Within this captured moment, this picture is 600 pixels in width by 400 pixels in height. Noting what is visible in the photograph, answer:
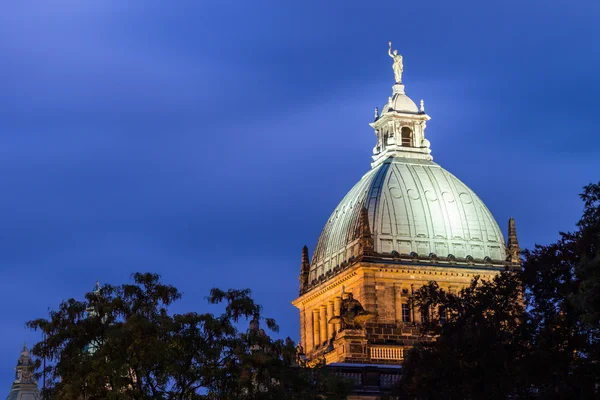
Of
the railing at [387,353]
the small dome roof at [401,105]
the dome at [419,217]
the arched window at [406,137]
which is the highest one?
the small dome roof at [401,105]

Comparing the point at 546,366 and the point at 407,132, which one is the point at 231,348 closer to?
the point at 546,366

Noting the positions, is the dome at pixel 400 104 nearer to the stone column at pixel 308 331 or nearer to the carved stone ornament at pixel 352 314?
the stone column at pixel 308 331

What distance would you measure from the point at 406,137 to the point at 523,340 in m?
72.2

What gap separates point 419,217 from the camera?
164625 millimetres

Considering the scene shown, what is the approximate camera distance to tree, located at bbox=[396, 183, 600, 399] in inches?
3893

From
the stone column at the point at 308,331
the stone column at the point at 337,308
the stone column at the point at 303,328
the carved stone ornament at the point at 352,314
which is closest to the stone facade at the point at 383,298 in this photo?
the stone column at the point at 337,308

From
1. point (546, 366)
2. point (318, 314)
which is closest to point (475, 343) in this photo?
point (546, 366)

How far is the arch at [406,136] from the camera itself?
173625mm

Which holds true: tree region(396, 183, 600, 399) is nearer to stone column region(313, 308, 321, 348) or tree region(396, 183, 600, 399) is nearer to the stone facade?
the stone facade

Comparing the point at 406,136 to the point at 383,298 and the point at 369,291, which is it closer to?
the point at 369,291

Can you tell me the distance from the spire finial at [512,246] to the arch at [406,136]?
11455 millimetres

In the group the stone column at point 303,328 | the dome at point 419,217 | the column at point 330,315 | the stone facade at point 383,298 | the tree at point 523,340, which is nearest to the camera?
the tree at point 523,340

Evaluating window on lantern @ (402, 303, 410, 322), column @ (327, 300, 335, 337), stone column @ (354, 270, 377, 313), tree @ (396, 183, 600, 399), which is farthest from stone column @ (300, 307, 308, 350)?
tree @ (396, 183, 600, 399)

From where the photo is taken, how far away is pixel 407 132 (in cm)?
17488
